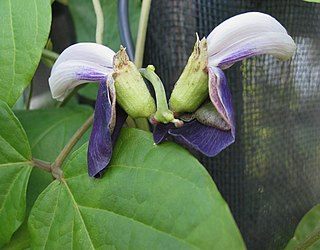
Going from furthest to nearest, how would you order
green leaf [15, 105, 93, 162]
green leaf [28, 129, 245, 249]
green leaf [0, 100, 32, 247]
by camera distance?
green leaf [15, 105, 93, 162], green leaf [0, 100, 32, 247], green leaf [28, 129, 245, 249]

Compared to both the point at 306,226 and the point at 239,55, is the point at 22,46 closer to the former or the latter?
the point at 239,55

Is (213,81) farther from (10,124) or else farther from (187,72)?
(10,124)

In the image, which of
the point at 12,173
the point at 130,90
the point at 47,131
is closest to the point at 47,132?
the point at 47,131

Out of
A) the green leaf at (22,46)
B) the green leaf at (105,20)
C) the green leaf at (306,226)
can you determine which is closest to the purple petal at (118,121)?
the green leaf at (22,46)

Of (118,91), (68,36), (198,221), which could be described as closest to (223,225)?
(198,221)

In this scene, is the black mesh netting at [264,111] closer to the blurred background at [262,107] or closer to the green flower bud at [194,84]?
the blurred background at [262,107]

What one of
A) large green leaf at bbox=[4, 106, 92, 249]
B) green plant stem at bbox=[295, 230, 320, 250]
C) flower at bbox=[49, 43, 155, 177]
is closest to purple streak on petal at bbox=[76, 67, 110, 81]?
flower at bbox=[49, 43, 155, 177]

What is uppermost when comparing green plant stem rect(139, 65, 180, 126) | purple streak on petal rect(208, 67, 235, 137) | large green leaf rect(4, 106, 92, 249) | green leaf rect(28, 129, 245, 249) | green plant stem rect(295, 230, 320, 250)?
purple streak on petal rect(208, 67, 235, 137)

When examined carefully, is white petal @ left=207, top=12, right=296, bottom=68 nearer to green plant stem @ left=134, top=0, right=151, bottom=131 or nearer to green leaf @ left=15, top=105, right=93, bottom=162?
green plant stem @ left=134, top=0, right=151, bottom=131

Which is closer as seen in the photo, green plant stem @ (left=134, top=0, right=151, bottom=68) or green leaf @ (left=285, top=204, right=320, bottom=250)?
green plant stem @ (left=134, top=0, right=151, bottom=68)
